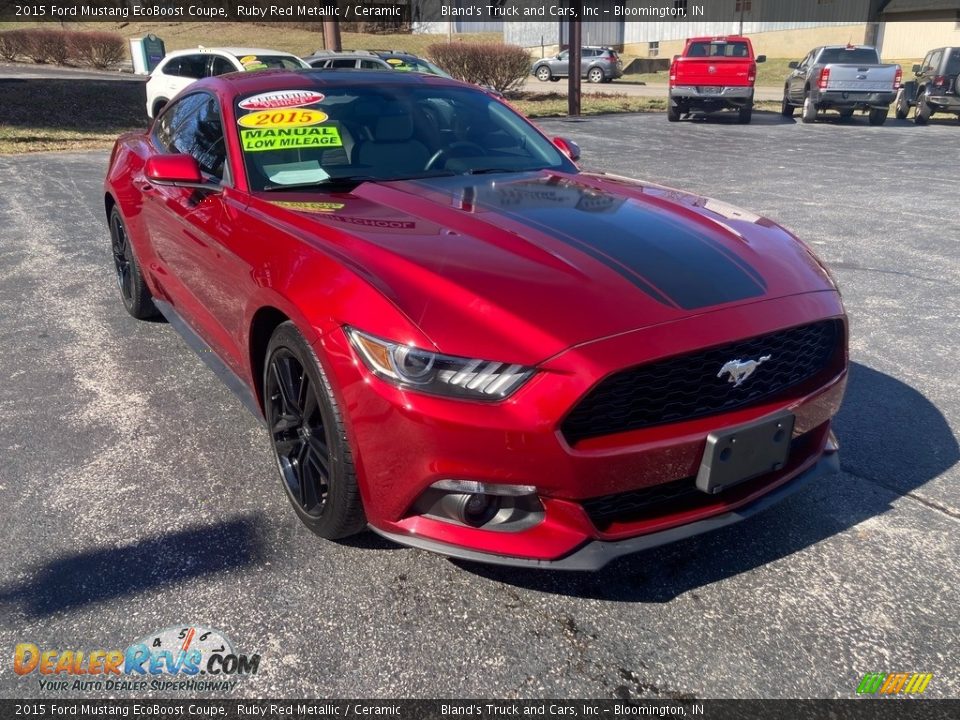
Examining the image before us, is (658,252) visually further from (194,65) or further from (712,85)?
(712,85)

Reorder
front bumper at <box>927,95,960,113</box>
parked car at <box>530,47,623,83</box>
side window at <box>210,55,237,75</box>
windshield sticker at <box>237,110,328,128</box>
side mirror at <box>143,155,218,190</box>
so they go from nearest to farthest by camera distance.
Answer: side mirror at <box>143,155,218,190</box>, windshield sticker at <box>237,110,328,128</box>, side window at <box>210,55,237,75</box>, front bumper at <box>927,95,960,113</box>, parked car at <box>530,47,623,83</box>

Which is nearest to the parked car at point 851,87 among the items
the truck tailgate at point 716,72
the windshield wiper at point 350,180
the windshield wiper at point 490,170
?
the truck tailgate at point 716,72

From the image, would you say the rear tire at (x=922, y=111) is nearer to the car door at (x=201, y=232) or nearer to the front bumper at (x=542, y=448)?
the car door at (x=201, y=232)

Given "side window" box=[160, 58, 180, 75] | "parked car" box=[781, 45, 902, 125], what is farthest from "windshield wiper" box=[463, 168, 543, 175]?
"parked car" box=[781, 45, 902, 125]

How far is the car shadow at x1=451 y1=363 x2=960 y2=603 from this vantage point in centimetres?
257

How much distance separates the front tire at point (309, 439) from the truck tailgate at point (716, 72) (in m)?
17.3

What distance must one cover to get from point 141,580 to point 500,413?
4.51 ft

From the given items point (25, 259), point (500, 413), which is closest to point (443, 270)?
point (500, 413)

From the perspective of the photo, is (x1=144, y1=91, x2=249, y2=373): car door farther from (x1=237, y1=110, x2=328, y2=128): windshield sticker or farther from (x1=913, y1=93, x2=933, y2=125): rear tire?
(x1=913, y1=93, x2=933, y2=125): rear tire

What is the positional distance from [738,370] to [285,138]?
2.18 meters

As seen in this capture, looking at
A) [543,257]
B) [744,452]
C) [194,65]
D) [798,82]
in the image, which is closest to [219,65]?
[194,65]

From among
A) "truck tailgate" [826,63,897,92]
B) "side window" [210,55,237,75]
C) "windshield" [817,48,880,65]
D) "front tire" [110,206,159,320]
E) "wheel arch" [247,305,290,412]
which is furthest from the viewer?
"windshield" [817,48,880,65]

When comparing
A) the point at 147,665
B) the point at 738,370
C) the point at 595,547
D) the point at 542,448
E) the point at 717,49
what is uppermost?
the point at 717,49

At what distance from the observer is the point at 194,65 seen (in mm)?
15031
